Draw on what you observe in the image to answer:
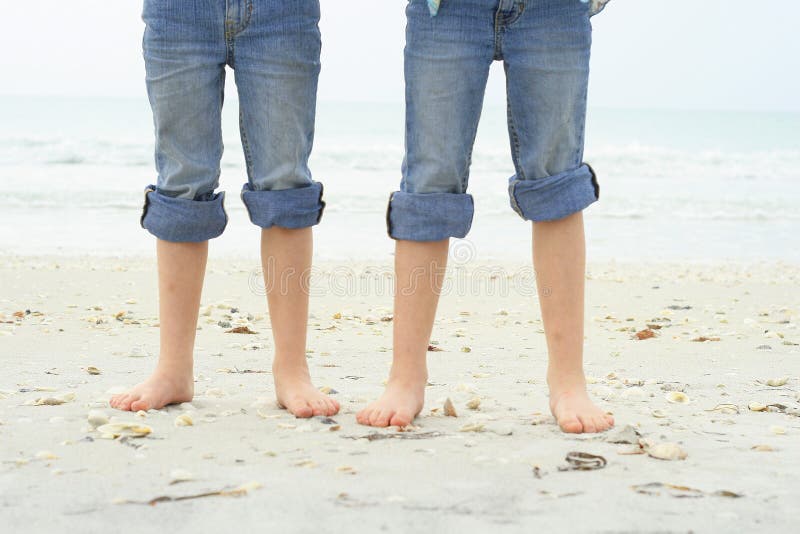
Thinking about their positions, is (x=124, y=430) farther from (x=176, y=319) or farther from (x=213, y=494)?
(x=213, y=494)

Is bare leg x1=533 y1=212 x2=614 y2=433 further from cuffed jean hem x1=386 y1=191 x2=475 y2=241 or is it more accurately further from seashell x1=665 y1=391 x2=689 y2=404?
seashell x1=665 y1=391 x2=689 y2=404

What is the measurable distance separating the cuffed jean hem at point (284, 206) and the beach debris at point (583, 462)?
1080 millimetres

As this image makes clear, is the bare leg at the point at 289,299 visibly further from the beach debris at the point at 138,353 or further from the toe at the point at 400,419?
the beach debris at the point at 138,353

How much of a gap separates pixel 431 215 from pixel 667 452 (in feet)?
2.98

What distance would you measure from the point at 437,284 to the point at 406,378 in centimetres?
29

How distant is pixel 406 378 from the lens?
2.56 metres

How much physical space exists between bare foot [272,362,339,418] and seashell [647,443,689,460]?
0.96m

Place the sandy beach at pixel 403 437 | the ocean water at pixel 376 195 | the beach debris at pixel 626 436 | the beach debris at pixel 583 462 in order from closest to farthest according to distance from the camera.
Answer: the sandy beach at pixel 403 437 < the beach debris at pixel 583 462 < the beach debris at pixel 626 436 < the ocean water at pixel 376 195

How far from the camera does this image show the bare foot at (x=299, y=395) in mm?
2588

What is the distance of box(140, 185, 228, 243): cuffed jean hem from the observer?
8.55 ft

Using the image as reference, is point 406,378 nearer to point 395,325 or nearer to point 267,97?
point 395,325

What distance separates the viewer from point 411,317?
2549 millimetres

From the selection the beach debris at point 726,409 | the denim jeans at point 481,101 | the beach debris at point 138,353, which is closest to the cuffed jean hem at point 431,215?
the denim jeans at point 481,101

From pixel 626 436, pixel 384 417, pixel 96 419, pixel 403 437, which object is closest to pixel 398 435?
pixel 403 437
